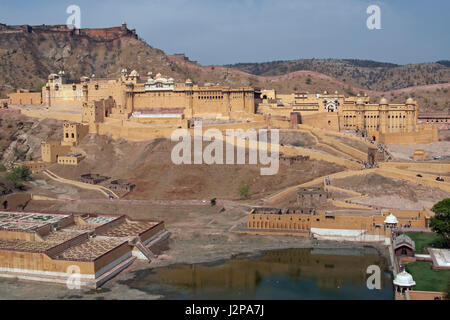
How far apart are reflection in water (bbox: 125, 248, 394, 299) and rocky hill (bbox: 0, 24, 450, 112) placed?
70.0 meters

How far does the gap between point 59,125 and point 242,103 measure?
28124mm

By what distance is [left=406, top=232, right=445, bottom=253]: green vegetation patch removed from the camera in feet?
129

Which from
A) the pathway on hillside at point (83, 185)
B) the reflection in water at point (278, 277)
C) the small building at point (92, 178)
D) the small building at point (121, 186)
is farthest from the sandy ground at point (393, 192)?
the small building at point (92, 178)

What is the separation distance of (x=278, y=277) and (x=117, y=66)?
89.3 meters

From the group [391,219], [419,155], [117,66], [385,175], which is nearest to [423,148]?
[419,155]

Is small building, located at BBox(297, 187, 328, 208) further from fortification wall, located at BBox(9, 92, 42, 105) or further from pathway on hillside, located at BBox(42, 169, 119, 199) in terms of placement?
fortification wall, located at BBox(9, 92, 42, 105)

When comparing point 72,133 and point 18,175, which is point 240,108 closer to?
point 72,133

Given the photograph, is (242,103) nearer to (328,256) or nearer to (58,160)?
(58,160)

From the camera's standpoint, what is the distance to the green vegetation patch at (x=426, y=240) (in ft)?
129

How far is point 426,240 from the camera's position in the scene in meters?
41.1

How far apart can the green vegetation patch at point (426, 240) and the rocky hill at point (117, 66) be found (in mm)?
65381

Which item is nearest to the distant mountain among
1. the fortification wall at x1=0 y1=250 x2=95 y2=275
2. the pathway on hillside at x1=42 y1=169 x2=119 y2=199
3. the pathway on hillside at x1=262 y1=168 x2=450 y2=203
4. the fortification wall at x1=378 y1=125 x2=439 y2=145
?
the fortification wall at x1=378 y1=125 x2=439 y2=145
